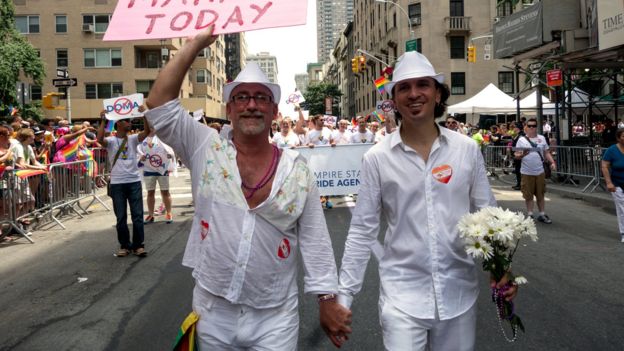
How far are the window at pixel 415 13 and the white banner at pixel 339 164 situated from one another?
39.3m

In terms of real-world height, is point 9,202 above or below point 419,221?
below

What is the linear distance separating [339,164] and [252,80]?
33.3ft

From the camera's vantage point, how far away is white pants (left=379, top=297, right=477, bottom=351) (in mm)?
2564

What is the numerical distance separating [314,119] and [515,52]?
8.10 metres

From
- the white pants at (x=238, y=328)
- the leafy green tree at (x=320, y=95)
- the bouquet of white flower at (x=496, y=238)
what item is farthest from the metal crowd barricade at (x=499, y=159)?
the leafy green tree at (x=320, y=95)

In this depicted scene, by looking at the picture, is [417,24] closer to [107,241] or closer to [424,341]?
[107,241]

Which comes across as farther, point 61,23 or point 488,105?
point 61,23

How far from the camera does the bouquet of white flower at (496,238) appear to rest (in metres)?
2.51

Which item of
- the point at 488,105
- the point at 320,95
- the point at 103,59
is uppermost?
the point at 320,95

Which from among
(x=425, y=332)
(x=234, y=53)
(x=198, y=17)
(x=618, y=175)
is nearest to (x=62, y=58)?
(x=618, y=175)

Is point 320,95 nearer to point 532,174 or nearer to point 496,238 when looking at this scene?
point 532,174

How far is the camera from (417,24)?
1919 inches

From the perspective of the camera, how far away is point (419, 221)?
2688 mm

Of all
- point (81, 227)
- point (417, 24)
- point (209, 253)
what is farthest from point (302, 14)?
point (417, 24)
